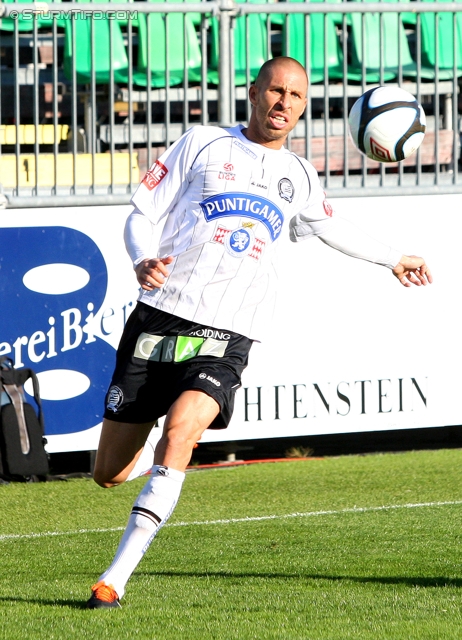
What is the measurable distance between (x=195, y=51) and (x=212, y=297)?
4804 millimetres

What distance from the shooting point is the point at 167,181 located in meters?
4.77

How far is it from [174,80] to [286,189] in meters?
4.42

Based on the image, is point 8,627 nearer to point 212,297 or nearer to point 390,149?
point 212,297

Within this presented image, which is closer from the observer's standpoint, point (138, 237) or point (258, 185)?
point (138, 237)

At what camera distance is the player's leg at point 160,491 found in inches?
165

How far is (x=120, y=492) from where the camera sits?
7.85 m

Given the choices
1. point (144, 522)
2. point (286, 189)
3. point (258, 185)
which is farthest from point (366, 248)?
point (144, 522)

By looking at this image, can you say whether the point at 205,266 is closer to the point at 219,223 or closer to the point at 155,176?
the point at 219,223

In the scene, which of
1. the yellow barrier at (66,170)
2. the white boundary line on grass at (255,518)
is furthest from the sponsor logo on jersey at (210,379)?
the yellow barrier at (66,170)

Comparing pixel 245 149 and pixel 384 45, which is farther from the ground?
pixel 384 45

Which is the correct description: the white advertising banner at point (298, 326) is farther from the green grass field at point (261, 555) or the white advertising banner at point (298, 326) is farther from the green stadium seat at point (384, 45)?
the green stadium seat at point (384, 45)

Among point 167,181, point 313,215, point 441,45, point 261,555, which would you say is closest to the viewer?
point 167,181

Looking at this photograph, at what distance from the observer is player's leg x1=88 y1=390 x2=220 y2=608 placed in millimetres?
4184

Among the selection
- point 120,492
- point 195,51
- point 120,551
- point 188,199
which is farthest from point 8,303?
point 120,551
